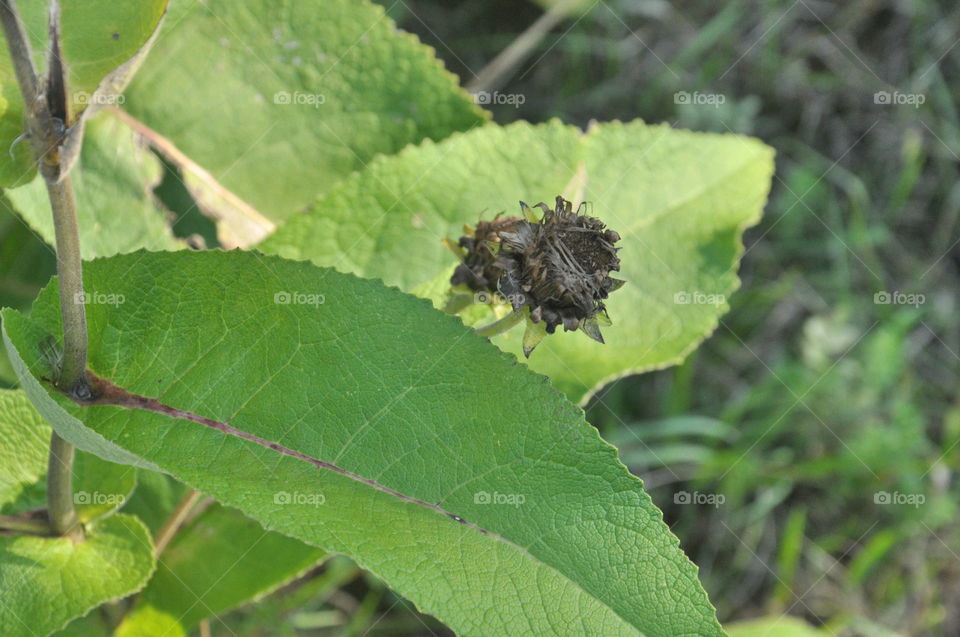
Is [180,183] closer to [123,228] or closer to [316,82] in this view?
[123,228]

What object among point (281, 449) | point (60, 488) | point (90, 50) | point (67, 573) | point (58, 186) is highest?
point (90, 50)

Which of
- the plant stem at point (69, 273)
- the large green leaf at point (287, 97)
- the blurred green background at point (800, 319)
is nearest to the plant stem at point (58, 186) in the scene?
the plant stem at point (69, 273)

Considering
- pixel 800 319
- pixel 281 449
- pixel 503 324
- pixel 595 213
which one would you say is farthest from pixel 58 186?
pixel 800 319

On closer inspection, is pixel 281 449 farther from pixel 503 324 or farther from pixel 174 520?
pixel 174 520

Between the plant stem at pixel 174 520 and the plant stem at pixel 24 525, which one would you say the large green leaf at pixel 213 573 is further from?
the plant stem at pixel 24 525

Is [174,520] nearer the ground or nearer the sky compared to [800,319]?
nearer the ground

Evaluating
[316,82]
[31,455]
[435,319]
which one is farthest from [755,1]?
[31,455]
